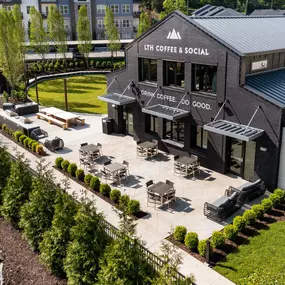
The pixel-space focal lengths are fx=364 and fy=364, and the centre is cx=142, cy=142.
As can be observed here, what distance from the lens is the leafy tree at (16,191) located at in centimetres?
1454

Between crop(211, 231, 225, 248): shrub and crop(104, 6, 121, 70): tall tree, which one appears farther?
crop(104, 6, 121, 70): tall tree

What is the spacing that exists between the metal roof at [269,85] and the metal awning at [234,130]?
65.5 inches

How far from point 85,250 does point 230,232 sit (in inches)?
226

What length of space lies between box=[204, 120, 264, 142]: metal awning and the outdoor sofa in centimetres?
222

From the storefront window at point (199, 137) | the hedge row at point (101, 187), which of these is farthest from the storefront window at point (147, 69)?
the hedge row at point (101, 187)

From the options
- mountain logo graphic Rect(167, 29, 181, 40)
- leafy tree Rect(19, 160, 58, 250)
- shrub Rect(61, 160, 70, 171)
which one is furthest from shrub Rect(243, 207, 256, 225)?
mountain logo graphic Rect(167, 29, 181, 40)

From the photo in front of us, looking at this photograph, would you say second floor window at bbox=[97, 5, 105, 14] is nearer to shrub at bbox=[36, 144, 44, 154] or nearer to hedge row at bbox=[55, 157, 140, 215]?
shrub at bbox=[36, 144, 44, 154]

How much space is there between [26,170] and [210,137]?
10.0 metres

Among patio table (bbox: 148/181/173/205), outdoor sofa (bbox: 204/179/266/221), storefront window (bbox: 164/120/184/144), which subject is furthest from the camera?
storefront window (bbox: 164/120/184/144)

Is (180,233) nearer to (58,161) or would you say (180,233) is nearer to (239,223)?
(239,223)

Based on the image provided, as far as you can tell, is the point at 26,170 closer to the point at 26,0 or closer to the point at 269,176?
the point at 269,176

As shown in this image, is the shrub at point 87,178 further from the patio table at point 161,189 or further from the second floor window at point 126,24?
the second floor window at point 126,24

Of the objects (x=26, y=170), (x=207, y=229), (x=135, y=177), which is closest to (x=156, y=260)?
(x=207, y=229)

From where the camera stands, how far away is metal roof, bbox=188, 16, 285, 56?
18938 mm
